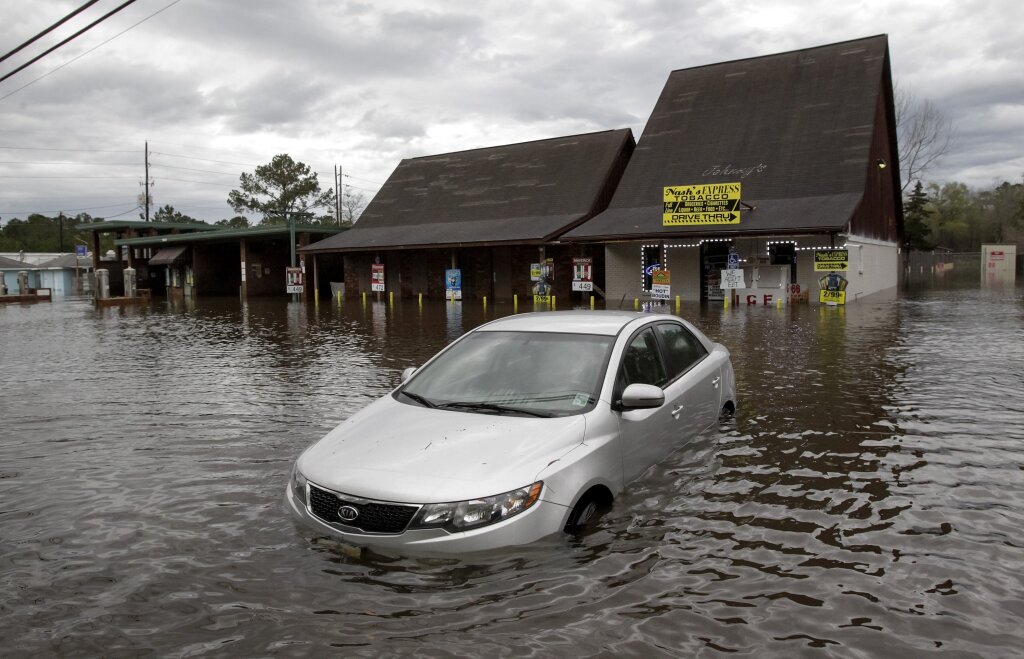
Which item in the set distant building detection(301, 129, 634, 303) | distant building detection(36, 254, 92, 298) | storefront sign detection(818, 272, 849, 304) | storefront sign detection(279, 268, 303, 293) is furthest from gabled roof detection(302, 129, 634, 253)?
distant building detection(36, 254, 92, 298)

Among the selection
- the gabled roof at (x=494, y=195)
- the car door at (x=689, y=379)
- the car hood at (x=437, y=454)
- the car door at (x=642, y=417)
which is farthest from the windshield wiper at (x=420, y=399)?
the gabled roof at (x=494, y=195)

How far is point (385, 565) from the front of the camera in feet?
14.2

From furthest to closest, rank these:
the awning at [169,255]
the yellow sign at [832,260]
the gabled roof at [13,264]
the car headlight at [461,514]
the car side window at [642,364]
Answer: the gabled roof at [13,264], the awning at [169,255], the yellow sign at [832,260], the car side window at [642,364], the car headlight at [461,514]

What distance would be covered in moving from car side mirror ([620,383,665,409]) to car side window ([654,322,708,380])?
1.06 m

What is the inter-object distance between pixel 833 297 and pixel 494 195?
16836mm

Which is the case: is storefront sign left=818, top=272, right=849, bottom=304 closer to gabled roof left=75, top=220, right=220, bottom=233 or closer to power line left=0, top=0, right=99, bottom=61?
power line left=0, top=0, right=99, bottom=61

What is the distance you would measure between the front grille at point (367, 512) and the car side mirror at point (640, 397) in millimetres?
1716

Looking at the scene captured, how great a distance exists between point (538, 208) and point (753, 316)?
1376 cm

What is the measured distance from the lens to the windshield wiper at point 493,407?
4982mm

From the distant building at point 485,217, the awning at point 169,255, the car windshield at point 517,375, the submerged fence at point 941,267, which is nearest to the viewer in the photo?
the car windshield at point 517,375

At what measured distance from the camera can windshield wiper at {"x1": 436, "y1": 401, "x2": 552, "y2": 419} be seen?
4.98 m

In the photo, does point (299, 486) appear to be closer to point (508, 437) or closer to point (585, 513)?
point (508, 437)

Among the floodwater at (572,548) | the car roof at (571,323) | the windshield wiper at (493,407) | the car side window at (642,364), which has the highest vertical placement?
the car roof at (571,323)

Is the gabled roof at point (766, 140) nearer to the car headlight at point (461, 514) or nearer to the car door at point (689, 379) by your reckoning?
the car door at point (689, 379)
